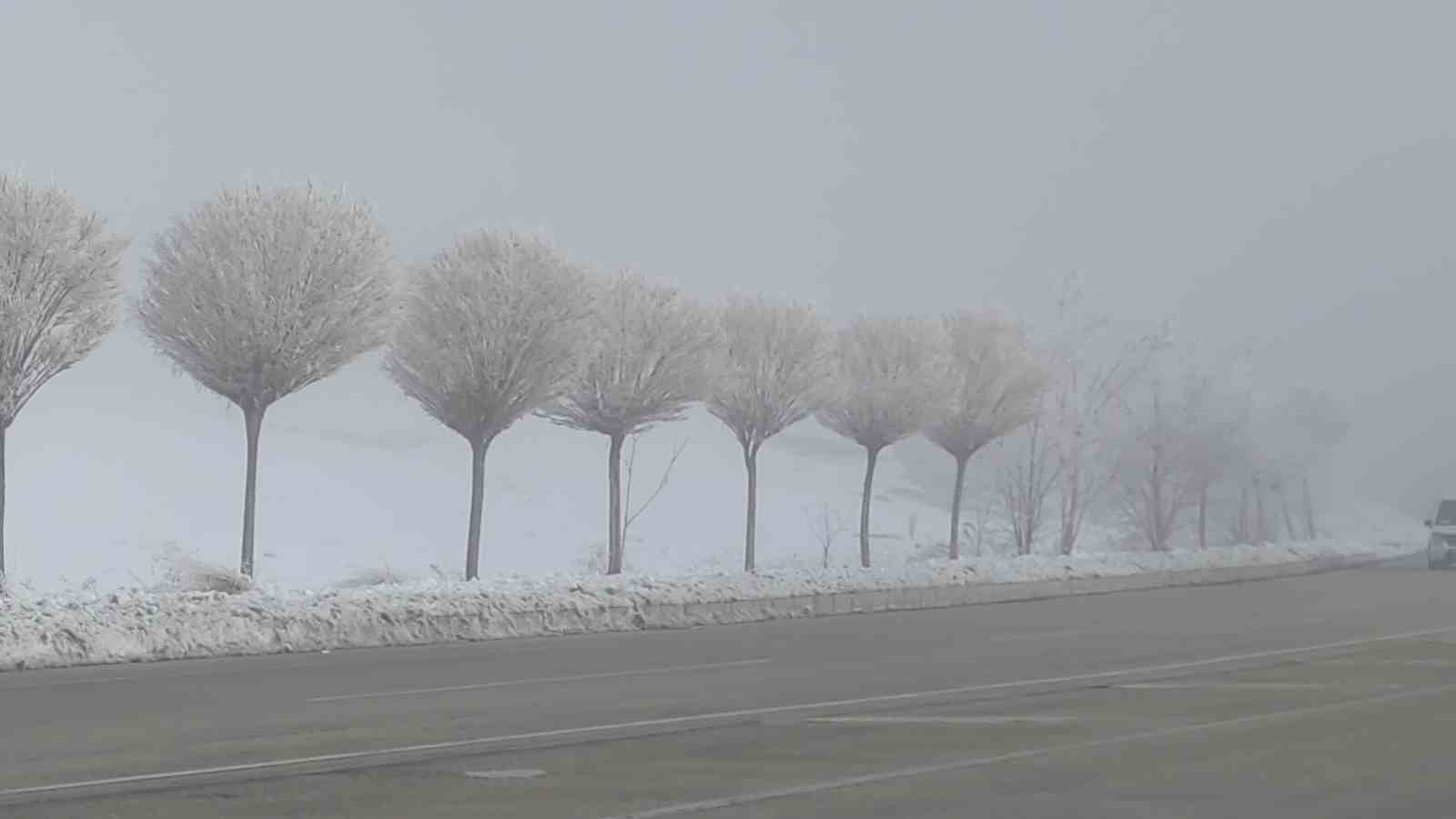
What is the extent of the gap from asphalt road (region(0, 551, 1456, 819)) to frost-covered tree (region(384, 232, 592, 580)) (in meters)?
13.7

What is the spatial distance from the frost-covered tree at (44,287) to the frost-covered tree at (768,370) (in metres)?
20.8

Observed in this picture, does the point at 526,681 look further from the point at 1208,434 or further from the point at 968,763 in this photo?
the point at 1208,434

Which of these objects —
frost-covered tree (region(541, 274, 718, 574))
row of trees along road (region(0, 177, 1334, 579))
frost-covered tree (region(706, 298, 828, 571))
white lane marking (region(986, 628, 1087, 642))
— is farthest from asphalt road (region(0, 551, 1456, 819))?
frost-covered tree (region(706, 298, 828, 571))

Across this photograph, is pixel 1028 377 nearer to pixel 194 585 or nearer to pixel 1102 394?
pixel 1102 394

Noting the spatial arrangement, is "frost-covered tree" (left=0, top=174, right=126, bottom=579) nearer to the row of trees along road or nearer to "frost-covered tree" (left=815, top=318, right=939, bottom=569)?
the row of trees along road

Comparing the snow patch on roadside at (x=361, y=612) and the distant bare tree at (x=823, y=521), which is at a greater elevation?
the distant bare tree at (x=823, y=521)

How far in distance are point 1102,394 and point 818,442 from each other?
64.1 m

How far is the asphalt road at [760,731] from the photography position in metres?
9.76

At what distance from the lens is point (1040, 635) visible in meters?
24.7

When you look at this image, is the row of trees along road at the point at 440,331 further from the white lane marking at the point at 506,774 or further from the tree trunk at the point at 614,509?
the white lane marking at the point at 506,774

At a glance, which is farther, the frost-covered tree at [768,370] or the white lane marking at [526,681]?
the frost-covered tree at [768,370]

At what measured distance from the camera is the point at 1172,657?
819 inches

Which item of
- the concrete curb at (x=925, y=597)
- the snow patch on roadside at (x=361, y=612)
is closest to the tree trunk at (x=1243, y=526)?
the concrete curb at (x=925, y=597)

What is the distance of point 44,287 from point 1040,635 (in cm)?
1623
